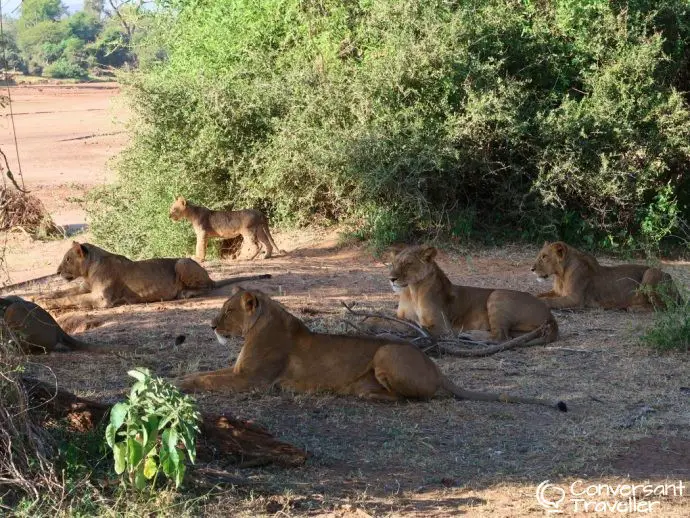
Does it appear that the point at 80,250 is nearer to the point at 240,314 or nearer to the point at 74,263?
the point at 74,263

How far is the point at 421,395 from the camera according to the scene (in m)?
7.95

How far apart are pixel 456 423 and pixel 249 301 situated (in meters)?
1.84

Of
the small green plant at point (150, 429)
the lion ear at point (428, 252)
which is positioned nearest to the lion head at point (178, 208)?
the lion ear at point (428, 252)

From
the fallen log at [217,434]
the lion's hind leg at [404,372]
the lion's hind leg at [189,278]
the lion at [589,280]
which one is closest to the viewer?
the fallen log at [217,434]

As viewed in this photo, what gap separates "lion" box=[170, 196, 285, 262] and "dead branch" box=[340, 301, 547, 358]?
216 inches

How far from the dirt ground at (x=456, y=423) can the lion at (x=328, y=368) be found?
0.11m

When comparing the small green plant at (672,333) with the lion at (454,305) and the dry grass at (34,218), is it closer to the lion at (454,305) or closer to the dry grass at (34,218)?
the lion at (454,305)

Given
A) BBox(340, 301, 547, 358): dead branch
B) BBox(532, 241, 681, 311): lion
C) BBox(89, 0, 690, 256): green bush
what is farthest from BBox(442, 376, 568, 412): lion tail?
BBox(89, 0, 690, 256): green bush

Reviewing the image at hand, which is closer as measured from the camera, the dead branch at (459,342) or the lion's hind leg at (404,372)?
the lion's hind leg at (404,372)

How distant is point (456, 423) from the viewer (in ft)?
24.8

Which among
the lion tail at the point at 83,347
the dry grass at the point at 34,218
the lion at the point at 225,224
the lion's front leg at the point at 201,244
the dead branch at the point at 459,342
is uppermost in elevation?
the lion tail at the point at 83,347

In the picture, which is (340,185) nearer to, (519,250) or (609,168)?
(519,250)

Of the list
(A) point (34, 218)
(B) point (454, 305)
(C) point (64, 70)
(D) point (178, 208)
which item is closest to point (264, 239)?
(D) point (178, 208)

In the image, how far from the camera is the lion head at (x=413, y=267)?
10844mm
